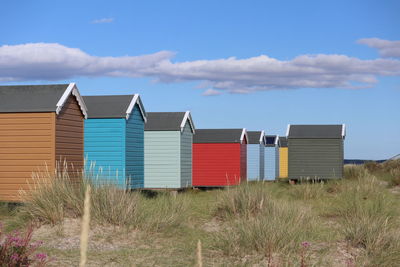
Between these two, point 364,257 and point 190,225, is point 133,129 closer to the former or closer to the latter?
point 190,225

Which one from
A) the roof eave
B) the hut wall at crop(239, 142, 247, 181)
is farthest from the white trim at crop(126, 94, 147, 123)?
the hut wall at crop(239, 142, 247, 181)

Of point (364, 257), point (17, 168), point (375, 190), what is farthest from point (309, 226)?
point (17, 168)

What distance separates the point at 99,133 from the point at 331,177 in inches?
544

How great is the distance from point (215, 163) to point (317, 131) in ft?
18.1

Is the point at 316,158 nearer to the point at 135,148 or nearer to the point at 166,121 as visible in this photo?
the point at 166,121

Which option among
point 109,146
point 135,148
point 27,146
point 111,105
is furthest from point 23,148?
point 135,148

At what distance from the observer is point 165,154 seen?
22375 mm

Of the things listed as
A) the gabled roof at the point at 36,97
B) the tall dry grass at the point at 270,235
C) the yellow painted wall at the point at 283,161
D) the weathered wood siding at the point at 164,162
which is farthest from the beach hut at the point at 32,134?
the yellow painted wall at the point at 283,161

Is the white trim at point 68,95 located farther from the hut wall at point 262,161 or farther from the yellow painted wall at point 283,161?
the yellow painted wall at point 283,161

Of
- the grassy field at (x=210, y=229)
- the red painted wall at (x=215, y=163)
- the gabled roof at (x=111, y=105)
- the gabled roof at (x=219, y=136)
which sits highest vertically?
the gabled roof at (x=111, y=105)

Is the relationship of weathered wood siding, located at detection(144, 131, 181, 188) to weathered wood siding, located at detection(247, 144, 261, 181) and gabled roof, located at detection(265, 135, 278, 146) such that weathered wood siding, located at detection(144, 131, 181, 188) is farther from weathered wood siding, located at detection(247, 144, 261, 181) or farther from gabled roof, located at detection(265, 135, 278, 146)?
gabled roof, located at detection(265, 135, 278, 146)

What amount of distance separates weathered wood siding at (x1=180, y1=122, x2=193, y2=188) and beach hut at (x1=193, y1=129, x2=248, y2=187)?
3847 millimetres

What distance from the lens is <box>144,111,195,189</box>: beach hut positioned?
2230cm

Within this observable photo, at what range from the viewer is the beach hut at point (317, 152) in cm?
2745
